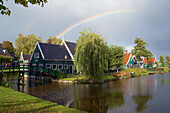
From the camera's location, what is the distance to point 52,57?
3048 centimetres

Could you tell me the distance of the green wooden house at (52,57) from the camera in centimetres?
2967

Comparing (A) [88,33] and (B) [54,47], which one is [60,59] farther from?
(A) [88,33]

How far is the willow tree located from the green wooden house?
25.9 feet

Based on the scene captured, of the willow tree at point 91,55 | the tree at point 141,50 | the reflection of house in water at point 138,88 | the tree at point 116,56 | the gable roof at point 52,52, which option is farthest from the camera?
the tree at point 141,50

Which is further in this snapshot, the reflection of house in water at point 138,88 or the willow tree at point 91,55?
the willow tree at point 91,55

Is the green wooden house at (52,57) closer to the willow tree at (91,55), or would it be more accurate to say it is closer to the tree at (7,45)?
the willow tree at (91,55)

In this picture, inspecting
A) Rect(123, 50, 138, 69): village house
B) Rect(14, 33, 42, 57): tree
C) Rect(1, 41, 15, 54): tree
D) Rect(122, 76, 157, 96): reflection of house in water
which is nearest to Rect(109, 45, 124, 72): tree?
Rect(122, 76, 157, 96): reflection of house in water

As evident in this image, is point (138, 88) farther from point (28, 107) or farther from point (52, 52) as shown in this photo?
point (52, 52)

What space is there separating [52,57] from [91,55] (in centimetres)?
1118

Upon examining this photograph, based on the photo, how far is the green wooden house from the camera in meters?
29.7

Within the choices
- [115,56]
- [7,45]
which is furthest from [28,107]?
[7,45]

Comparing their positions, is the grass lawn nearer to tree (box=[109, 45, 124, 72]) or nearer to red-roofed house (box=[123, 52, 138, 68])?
tree (box=[109, 45, 124, 72])

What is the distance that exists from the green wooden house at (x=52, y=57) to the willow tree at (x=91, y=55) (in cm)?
789

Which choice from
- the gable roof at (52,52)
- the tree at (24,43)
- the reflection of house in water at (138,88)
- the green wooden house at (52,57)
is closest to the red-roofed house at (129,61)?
the green wooden house at (52,57)
